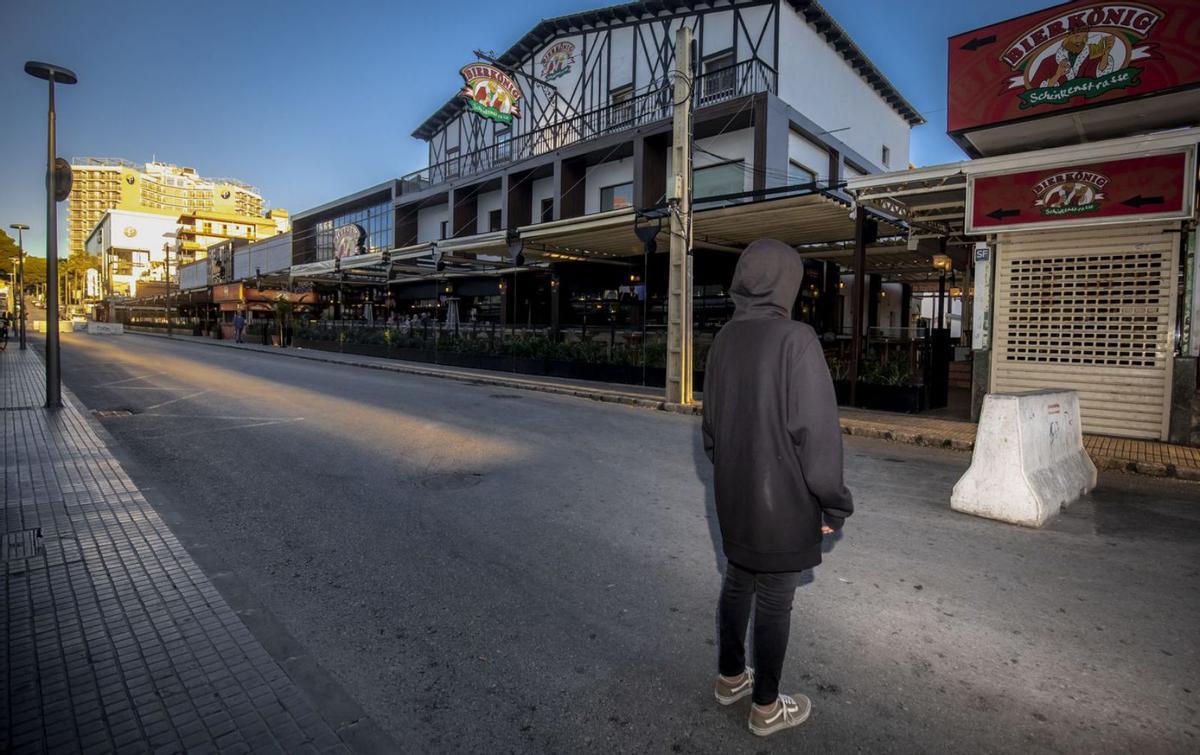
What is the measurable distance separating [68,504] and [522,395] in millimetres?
9596

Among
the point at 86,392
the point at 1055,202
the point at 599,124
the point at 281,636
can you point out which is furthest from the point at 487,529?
the point at 599,124

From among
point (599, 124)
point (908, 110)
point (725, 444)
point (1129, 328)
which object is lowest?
point (725, 444)

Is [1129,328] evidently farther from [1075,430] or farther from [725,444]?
[725,444]

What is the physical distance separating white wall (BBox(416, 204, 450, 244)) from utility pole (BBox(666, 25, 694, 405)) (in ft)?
66.7

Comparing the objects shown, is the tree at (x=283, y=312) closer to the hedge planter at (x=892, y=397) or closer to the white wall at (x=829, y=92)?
the white wall at (x=829, y=92)

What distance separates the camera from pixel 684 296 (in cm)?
1226

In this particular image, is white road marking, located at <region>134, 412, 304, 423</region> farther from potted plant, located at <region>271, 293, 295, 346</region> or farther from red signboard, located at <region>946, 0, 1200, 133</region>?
potted plant, located at <region>271, 293, 295, 346</region>

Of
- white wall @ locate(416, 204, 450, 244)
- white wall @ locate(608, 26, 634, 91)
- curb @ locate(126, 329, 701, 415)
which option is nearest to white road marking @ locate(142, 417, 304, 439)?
curb @ locate(126, 329, 701, 415)

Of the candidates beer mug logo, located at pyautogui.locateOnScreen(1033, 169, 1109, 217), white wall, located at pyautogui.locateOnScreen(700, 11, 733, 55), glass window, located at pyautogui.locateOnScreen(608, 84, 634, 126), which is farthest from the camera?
glass window, located at pyautogui.locateOnScreen(608, 84, 634, 126)

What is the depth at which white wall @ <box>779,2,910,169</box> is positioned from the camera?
18.8 m

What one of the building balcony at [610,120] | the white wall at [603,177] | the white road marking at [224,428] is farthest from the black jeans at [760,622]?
the white wall at [603,177]

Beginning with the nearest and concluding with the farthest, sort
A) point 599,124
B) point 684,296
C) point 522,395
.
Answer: point 684,296 < point 522,395 < point 599,124

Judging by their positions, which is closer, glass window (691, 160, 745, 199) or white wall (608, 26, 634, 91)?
glass window (691, 160, 745, 199)

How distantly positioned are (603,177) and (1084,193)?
53.1 ft
